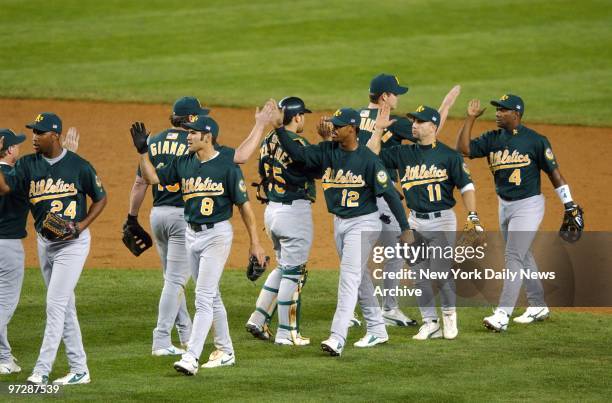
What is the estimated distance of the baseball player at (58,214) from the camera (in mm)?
8125

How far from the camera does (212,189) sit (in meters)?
8.58

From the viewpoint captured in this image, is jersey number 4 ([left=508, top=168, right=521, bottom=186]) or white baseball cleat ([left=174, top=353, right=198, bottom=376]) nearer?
white baseball cleat ([left=174, top=353, right=198, bottom=376])

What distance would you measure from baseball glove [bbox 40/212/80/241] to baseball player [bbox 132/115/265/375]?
2.81 ft

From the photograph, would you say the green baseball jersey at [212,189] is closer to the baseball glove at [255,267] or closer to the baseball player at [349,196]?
the baseball glove at [255,267]

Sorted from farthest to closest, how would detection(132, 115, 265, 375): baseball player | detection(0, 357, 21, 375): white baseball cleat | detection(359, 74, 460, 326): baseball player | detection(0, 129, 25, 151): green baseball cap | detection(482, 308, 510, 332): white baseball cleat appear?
1. detection(359, 74, 460, 326): baseball player
2. detection(482, 308, 510, 332): white baseball cleat
3. detection(0, 129, 25, 151): green baseball cap
4. detection(0, 357, 21, 375): white baseball cleat
5. detection(132, 115, 265, 375): baseball player

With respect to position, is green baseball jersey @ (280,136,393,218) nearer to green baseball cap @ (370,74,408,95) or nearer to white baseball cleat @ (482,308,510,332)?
green baseball cap @ (370,74,408,95)

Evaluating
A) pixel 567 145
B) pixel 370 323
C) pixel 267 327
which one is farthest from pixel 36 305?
pixel 567 145

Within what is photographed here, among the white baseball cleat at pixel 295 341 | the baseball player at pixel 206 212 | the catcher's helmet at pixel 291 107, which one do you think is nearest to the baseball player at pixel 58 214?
the baseball player at pixel 206 212

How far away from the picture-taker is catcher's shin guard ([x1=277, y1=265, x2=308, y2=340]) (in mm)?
9711

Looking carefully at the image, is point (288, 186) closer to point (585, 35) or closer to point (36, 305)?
point (36, 305)

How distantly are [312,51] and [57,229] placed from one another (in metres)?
16.4

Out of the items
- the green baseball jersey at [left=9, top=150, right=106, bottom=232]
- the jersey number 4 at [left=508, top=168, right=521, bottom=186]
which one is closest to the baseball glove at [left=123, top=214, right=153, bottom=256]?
the green baseball jersey at [left=9, top=150, right=106, bottom=232]

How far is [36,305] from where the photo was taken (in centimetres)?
1116

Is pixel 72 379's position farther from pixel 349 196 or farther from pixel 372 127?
pixel 372 127
